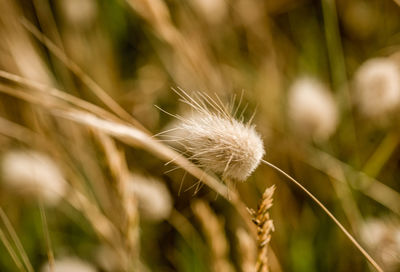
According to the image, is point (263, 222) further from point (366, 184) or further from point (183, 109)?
point (183, 109)

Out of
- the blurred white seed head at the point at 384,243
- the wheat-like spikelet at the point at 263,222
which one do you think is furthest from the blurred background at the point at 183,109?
the wheat-like spikelet at the point at 263,222

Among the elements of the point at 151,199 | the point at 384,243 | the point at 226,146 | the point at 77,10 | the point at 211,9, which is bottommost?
the point at 384,243

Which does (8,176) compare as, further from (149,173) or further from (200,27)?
(200,27)

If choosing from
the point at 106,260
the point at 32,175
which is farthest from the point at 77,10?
the point at 106,260

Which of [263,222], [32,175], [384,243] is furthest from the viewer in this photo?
[32,175]

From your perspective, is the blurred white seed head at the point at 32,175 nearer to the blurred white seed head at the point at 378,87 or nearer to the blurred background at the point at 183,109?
the blurred background at the point at 183,109

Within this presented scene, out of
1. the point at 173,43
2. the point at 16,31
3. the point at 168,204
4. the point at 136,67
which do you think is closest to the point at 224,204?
the point at 168,204

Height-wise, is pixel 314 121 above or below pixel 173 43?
below

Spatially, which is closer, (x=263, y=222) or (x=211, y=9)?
(x=263, y=222)
